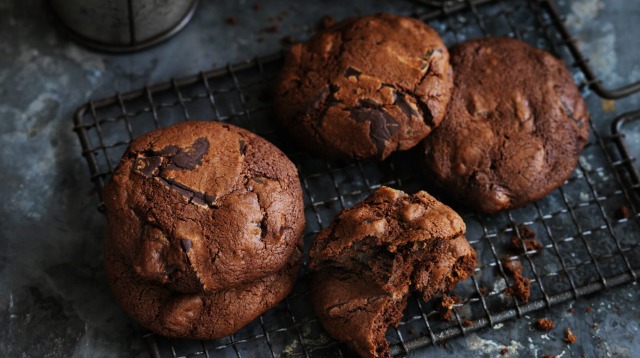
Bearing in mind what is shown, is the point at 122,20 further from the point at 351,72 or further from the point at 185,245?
the point at 185,245

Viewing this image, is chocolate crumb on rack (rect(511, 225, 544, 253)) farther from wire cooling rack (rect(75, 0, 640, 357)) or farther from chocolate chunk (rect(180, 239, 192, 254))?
chocolate chunk (rect(180, 239, 192, 254))

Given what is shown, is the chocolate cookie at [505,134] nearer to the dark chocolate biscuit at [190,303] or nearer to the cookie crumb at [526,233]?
the cookie crumb at [526,233]

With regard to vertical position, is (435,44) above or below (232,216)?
above

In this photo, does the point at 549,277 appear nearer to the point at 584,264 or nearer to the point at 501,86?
the point at 584,264

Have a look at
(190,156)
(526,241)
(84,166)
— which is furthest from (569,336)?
(84,166)

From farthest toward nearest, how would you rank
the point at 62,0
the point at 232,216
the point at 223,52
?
the point at 223,52, the point at 62,0, the point at 232,216

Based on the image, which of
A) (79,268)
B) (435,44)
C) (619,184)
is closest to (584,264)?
(619,184)

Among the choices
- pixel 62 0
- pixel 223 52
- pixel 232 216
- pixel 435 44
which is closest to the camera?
pixel 232 216

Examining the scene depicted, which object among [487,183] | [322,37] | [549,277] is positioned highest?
[322,37]
